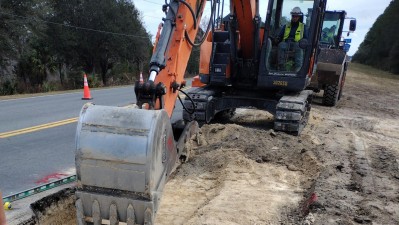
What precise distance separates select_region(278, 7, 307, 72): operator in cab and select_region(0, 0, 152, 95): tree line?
1771cm

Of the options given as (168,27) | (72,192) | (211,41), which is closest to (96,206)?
(72,192)

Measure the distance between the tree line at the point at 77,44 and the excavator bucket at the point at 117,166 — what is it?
68.0 ft

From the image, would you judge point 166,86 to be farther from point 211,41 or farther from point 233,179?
point 211,41

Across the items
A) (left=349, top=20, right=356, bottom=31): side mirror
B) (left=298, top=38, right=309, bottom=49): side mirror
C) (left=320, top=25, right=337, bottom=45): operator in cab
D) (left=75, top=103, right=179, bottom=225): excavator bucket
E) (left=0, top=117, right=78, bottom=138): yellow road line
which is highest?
(left=349, top=20, right=356, bottom=31): side mirror

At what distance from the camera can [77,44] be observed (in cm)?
3069

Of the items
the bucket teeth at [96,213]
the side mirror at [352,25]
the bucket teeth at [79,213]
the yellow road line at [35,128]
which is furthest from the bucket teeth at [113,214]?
the side mirror at [352,25]

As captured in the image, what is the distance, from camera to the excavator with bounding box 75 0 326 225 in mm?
3131

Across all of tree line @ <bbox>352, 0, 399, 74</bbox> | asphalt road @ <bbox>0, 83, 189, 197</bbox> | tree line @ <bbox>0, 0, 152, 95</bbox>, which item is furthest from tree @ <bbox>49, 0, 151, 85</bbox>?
tree line @ <bbox>352, 0, 399, 74</bbox>

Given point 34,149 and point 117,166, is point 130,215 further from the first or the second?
point 34,149

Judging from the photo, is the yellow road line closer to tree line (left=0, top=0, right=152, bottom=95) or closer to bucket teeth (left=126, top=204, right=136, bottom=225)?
bucket teeth (left=126, top=204, right=136, bottom=225)

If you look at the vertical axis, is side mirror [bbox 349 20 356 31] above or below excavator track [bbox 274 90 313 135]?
above

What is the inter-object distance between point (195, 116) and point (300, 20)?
295 cm

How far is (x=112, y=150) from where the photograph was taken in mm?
3104

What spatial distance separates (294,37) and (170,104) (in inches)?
177
